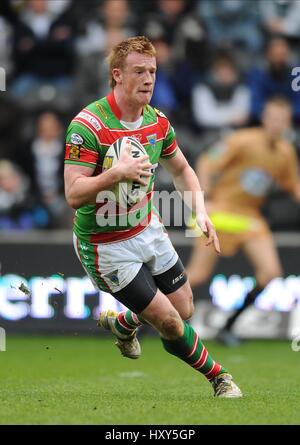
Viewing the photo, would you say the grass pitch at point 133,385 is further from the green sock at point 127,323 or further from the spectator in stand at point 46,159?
the spectator in stand at point 46,159

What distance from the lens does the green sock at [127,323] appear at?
7363 mm

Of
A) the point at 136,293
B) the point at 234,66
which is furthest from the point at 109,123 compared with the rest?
the point at 234,66

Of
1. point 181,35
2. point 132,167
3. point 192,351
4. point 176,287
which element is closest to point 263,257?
point 181,35

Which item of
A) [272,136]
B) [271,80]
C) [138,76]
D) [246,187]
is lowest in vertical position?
[138,76]

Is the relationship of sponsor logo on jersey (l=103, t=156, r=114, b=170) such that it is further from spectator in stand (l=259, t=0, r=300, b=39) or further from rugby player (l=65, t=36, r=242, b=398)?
spectator in stand (l=259, t=0, r=300, b=39)

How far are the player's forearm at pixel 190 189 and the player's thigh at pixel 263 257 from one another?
4468 millimetres

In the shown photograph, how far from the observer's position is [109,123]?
670 cm

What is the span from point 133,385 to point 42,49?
24.7 ft

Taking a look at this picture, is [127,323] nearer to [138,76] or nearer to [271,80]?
[138,76]

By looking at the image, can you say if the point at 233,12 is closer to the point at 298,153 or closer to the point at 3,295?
the point at 298,153

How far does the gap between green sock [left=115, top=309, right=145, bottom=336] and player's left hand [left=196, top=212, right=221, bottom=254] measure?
0.91 m

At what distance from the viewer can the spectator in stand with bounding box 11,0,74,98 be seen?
1443cm

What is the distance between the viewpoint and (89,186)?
6.30m

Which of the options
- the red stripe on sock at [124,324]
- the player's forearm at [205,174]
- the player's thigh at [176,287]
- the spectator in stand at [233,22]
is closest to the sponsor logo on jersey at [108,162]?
the player's thigh at [176,287]
